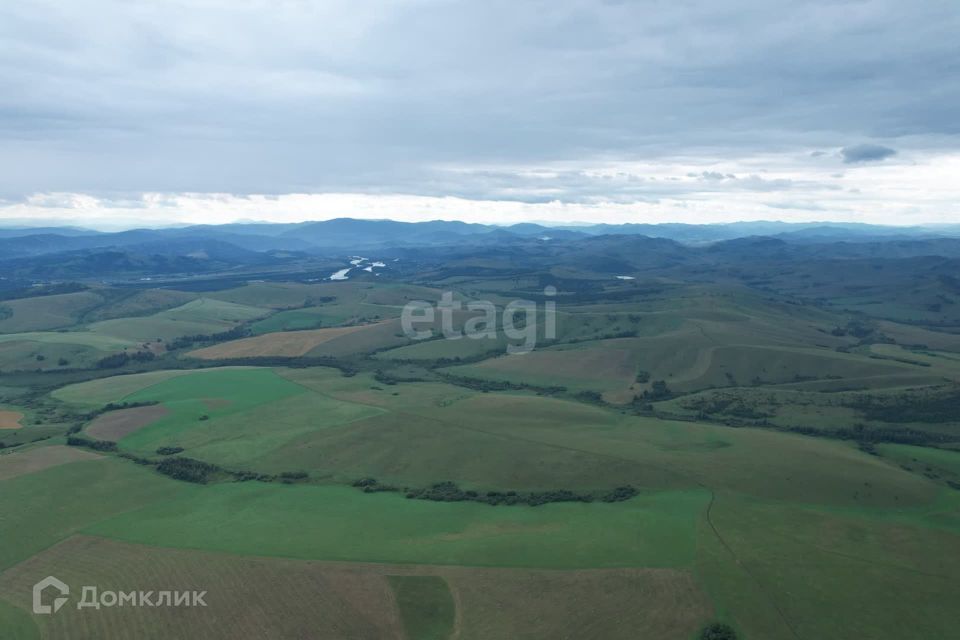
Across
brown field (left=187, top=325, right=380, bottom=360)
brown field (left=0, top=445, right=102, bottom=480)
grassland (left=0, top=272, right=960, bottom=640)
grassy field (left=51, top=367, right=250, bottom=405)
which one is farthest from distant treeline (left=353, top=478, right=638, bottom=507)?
brown field (left=187, top=325, right=380, bottom=360)

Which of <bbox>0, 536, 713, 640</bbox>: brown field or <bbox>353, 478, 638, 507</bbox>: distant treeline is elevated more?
<bbox>0, 536, 713, 640</bbox>: brown field

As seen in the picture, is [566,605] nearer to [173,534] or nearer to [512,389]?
[173,534]

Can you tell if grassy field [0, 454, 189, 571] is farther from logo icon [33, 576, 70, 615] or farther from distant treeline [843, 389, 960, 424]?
distant treeline [843, 389, 960, 424]

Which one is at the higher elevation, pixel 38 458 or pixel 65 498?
pixel 38 458

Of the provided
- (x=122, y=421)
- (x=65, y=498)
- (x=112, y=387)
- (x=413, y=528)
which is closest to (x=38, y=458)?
(x=65, y=498)

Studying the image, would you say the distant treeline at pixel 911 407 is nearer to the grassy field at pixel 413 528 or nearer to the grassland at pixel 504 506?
the grassland at pixel 504 506

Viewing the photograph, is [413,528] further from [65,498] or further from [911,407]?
[911,407]

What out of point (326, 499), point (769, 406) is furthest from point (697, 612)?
point (769, 406)
